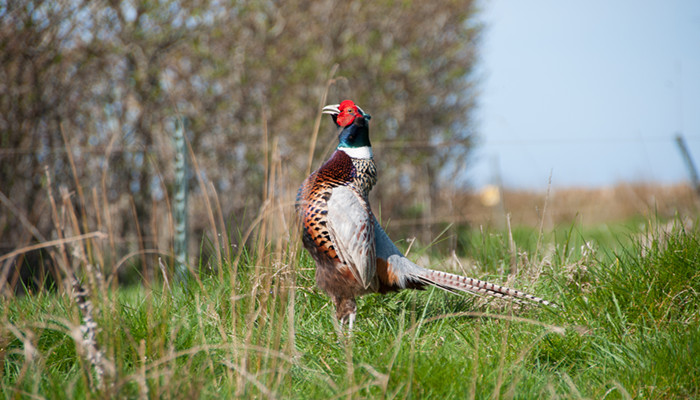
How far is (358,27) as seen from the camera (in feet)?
26.2

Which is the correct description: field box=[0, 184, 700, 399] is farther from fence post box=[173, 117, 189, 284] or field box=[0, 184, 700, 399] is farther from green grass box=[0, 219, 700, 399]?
fence post box=[173, 117, 189, 284]

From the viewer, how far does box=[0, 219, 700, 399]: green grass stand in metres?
2.11

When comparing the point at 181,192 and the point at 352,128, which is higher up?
the point at 352,128

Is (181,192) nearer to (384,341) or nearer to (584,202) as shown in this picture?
(384,341)

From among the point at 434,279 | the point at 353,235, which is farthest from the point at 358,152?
the point at 434,279

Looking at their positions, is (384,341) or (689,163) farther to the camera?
(689,163)

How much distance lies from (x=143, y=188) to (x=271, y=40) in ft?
8.11

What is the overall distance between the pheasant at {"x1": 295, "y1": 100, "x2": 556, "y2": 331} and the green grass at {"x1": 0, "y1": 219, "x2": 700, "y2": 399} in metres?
0.18

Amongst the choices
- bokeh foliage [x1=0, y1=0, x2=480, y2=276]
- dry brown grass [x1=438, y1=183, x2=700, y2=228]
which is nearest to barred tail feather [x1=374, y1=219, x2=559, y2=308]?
bokeh foliage [x1=0, y1=0, x2=480, y2=276]

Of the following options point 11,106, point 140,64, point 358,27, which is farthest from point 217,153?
point 358,27

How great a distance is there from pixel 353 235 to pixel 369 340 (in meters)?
0.51

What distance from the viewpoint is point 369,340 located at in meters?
2.71

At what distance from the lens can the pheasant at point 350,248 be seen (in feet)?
9.30

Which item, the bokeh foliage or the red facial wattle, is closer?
the red facial wattle
